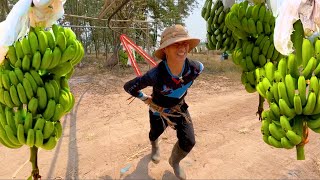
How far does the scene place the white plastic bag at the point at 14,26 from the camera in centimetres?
134

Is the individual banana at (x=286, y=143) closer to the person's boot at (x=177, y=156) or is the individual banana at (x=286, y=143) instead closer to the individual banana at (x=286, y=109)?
the individual banana at (x=286, y=109)

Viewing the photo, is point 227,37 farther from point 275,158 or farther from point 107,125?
point 107,125

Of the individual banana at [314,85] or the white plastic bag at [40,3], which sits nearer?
the individual banana at [314,85]

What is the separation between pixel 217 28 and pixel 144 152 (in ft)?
8.52

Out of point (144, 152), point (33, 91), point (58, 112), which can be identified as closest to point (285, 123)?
point (58, 112)

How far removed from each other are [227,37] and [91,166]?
267cm

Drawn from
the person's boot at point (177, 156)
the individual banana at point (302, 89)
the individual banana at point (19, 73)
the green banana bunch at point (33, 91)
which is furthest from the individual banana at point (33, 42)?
the person's boot at point (177, 156)

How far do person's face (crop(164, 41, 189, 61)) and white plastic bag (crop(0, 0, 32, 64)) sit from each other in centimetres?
130

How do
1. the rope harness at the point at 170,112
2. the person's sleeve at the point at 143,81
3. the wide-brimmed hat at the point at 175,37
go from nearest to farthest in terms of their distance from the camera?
1. the wide-brimmed hat at the point at 175,37
2. the person's sleeve at the point at 143,81
3. the rope harness at the point at 170,112

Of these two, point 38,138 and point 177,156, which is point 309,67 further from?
point 177,156

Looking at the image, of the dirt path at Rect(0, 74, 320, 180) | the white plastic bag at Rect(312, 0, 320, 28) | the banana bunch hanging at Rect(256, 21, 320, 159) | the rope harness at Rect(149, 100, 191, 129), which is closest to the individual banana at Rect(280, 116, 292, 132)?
the banana bunch hanging at Rect(256, 21, 320, 159)

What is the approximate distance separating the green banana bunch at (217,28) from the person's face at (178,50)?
0.97 ft

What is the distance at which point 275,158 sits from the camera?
4246 millimetres

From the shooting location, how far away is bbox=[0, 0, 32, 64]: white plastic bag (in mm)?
1345
